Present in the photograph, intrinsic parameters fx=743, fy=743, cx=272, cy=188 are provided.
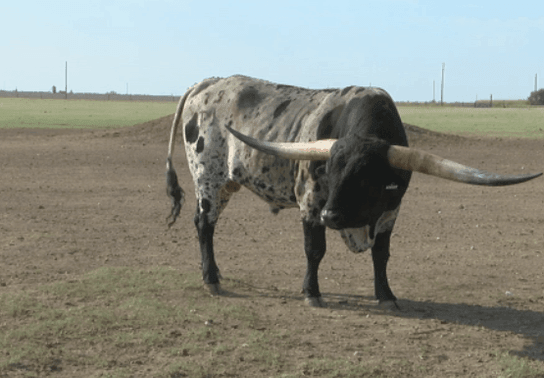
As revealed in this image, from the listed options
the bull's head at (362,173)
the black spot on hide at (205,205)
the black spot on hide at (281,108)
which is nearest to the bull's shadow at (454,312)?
the black spot on hide at (205,205)

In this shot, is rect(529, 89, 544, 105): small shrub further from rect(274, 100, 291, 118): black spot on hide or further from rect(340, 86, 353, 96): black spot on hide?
rect(340, 86, 353, 96): black spot on hide

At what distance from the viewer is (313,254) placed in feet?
23.2

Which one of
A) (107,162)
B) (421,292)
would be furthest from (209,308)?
(107,162)

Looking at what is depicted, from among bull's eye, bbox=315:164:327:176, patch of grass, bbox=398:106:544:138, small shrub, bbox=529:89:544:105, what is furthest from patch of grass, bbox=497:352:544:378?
small shrub, bbox=529:89:544:105

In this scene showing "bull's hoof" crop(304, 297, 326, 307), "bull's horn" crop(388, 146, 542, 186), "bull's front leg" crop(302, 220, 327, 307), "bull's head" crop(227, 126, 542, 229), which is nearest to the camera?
"bull's horn" crop(388, 146, 542, 186)

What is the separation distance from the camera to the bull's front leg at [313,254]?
22.9 ft

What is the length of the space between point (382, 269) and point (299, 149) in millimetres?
1566

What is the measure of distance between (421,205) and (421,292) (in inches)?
216

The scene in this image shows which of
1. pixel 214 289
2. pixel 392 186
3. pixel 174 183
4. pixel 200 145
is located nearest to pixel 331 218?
pixel 392 186

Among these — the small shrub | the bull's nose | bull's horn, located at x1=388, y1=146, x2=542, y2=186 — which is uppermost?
the small shrub

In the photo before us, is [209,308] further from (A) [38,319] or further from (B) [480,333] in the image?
(B) [480,333]

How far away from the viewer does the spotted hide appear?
19.6 feet

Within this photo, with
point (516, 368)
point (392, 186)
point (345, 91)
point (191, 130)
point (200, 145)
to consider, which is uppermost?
point (345, 91)

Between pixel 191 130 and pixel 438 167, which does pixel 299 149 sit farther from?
pixel 191 130
